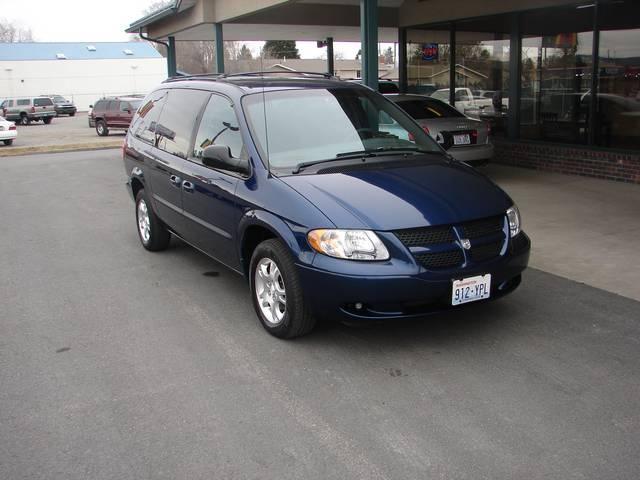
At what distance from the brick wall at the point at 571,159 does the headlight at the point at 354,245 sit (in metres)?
7.72

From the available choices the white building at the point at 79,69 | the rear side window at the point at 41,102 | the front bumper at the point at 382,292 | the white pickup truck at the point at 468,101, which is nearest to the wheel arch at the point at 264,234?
the front bumper at the point at 382,292

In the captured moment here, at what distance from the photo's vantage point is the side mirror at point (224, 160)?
16.3 ft

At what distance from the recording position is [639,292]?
18.2 feet

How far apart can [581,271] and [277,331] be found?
10.3ft

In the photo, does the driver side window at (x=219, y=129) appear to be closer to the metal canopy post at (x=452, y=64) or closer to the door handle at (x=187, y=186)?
the door handle at (x=187, y=186)

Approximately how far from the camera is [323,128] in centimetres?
528

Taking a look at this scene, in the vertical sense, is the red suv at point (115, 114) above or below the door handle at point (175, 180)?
above

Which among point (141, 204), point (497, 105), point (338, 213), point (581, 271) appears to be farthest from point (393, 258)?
point (497, 105)

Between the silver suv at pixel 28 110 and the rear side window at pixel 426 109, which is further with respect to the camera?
the silver suv at pixel 28 110

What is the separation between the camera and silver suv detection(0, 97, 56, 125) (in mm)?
41094

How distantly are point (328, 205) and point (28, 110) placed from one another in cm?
4184

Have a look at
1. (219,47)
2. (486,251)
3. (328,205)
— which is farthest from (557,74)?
(328,205)

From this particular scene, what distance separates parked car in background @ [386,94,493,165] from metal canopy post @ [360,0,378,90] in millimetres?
1747

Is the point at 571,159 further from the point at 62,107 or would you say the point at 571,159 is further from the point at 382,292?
the point at 62,107
